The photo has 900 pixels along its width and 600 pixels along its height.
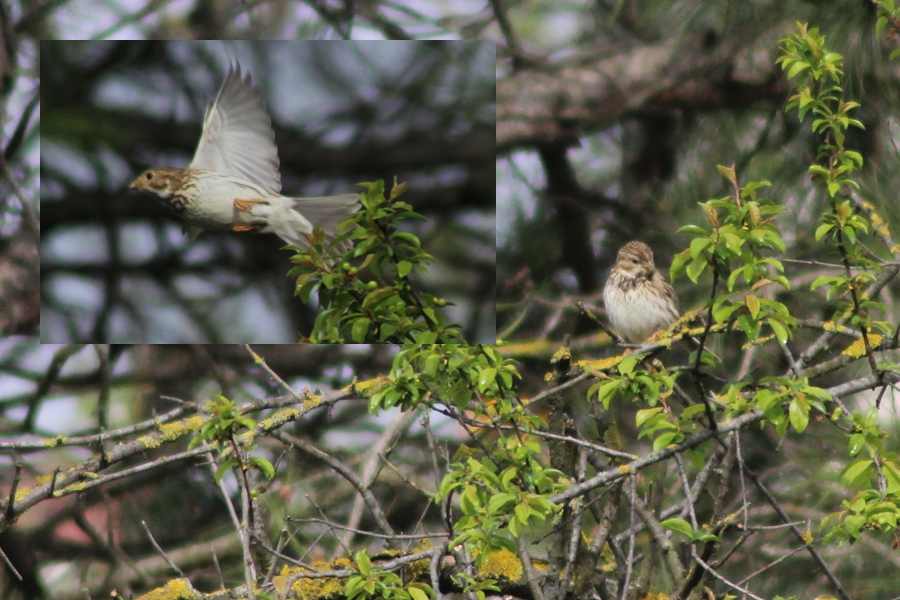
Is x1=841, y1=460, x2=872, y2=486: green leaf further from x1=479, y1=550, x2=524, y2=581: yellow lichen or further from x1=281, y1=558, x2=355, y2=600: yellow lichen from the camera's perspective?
x1=281, y1=558, x2=355, y2=600: yellow lichen

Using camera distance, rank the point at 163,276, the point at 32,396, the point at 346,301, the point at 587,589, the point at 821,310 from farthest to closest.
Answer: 1. the point at 821,310
2. the point at 32,396
3. the point at 163,276
4. the point at 587,589
5. the point at 346,301

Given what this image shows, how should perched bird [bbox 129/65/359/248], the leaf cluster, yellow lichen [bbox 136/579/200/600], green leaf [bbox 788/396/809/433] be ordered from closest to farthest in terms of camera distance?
1. green leaf [bbox 788/396/809/433]
2. the leaf cluster
3. yellow lichen [bbox 136/579/200/600]
4. perched bird [bbox 129/65/359/248]

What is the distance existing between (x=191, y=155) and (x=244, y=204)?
0.14 meters

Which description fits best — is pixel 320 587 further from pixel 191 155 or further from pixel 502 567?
pixel 191 155

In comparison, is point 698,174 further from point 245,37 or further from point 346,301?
point 346,301

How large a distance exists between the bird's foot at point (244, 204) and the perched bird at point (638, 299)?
0.73m

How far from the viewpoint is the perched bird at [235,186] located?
2.21 metres

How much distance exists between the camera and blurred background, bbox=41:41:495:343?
2219 mm

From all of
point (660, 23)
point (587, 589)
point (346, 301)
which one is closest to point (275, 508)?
point (587, 589)

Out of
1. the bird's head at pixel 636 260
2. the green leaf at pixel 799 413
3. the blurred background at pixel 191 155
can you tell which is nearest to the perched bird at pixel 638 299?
the bird's head at pixel 636 260

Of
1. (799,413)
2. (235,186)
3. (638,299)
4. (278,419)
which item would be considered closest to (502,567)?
(278,419)

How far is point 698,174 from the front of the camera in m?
2.52

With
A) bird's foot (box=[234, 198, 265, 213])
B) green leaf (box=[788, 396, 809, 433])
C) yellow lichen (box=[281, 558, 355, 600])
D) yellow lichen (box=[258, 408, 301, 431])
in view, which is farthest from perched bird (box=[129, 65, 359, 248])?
green leaf (box=[788, 396, 809, 433])

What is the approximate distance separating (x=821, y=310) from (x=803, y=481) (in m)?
0.38
